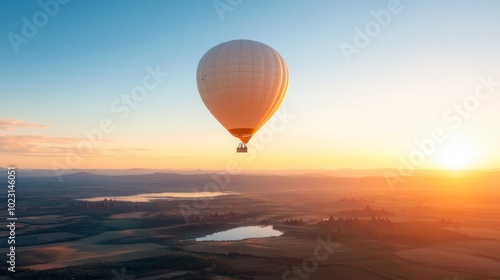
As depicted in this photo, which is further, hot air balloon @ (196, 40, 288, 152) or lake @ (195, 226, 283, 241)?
lake @ (195, 226, 283, 241)

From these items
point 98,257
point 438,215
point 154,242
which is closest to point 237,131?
point 98,257

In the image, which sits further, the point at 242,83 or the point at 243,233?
the point at 243,233

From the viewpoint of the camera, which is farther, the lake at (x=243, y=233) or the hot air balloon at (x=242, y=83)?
the lake at (x=243, y=233)

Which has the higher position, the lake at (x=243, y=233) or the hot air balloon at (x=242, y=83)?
the hot air balloon at (x=242, y=83)

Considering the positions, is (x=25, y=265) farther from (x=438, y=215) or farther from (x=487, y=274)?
(x=438, y=215)
